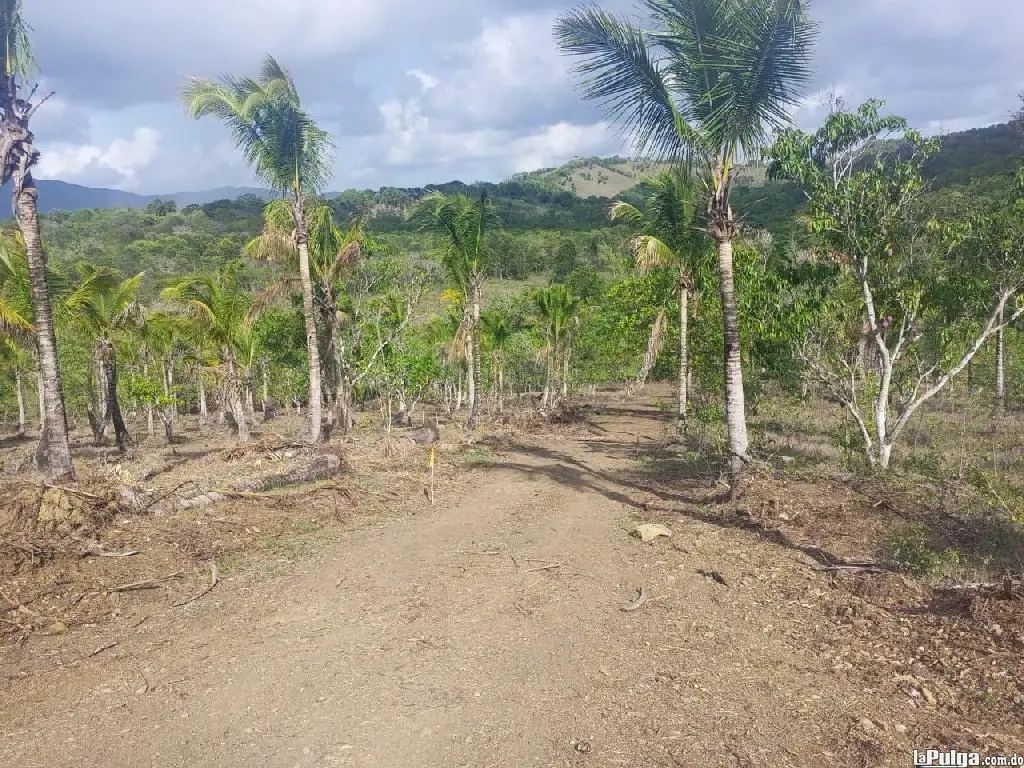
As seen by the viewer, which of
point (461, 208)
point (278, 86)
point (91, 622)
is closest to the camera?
point (91, 622)

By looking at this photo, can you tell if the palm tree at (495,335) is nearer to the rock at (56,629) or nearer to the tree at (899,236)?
the tree at (899,236)

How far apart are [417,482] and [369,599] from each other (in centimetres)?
580

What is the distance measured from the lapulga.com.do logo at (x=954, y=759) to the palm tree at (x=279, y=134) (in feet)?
43.4

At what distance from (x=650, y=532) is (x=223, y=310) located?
16.0 meters

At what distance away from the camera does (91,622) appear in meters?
6.34

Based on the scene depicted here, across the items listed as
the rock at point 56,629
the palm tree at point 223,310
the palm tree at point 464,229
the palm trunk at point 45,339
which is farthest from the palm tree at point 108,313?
the rock at point 56,629

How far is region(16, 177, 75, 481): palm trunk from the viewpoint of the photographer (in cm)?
998

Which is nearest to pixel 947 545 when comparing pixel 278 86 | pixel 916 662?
pixel 916 662

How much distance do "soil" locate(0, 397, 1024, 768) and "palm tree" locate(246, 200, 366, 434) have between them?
926cm

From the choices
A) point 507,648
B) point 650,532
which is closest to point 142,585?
point 507,648

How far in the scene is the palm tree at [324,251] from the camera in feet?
54.2

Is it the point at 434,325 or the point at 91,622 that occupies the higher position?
the point at 434,325

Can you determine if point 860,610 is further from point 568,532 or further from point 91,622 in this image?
point 91,622

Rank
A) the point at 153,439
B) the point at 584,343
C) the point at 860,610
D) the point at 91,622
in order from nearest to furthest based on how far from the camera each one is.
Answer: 1. the point at 860,610
2. the point at 91,622
3. the point at 153,439
4. the point at 584,343
